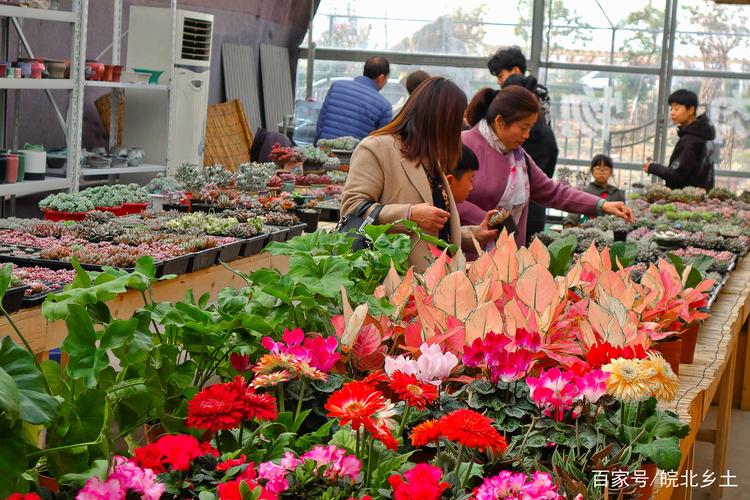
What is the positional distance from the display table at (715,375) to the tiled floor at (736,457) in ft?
0.27

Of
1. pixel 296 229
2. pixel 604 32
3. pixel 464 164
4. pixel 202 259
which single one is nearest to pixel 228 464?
pixel 464 164

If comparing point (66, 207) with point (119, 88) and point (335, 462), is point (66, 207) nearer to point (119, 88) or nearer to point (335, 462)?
point (119, 88)

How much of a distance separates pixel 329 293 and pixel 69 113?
4350 mm

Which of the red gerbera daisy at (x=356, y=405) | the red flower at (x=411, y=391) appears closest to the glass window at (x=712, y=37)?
the red flower at (x=411, y=391)

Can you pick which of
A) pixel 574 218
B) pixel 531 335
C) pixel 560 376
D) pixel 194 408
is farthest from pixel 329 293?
pixel 574 218

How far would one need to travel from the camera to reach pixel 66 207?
4215 millimetres

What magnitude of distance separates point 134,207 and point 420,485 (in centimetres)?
A: 383

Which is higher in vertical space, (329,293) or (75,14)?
(75,14)

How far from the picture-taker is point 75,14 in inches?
218

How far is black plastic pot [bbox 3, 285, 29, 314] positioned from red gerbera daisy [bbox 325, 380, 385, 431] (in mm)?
1688

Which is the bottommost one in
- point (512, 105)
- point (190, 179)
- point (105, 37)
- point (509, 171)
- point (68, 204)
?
point (68, 204)

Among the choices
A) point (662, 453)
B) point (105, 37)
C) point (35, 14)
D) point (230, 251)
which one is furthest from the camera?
point (105, 37)

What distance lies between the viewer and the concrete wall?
21.8 feet

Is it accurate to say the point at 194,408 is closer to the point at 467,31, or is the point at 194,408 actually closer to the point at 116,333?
the point at 116,333
